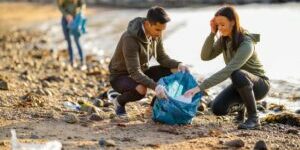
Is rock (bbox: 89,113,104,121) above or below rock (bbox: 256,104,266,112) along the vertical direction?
above

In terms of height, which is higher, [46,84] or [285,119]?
[285,119]

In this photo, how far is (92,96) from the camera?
920 centimetres

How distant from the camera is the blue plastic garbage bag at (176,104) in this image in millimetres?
6836

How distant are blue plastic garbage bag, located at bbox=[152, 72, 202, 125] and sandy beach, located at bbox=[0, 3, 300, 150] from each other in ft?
0.29

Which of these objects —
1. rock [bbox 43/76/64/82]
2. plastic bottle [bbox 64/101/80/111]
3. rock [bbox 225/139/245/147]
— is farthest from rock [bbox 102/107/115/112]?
rock [bbox 43/76/64/82]

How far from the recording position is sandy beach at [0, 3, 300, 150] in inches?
246

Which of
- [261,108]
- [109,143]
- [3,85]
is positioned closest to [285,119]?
[261,108]

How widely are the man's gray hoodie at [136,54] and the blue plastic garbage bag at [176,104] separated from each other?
18 centimetres

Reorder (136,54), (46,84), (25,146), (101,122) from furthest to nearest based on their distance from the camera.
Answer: (46,84) < (101,122) < (136,54) < (25,146)

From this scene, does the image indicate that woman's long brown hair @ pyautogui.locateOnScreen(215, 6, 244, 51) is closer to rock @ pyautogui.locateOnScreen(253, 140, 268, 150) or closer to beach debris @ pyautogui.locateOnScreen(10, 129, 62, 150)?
rock @ pyautogui.locateOnScreen(253, 140, 268, 150)

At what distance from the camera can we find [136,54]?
23.0ft

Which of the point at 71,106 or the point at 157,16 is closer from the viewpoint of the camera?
the point at 157,16

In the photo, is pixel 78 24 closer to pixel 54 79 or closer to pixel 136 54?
pixel 54 79

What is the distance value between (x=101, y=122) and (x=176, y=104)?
815mm
